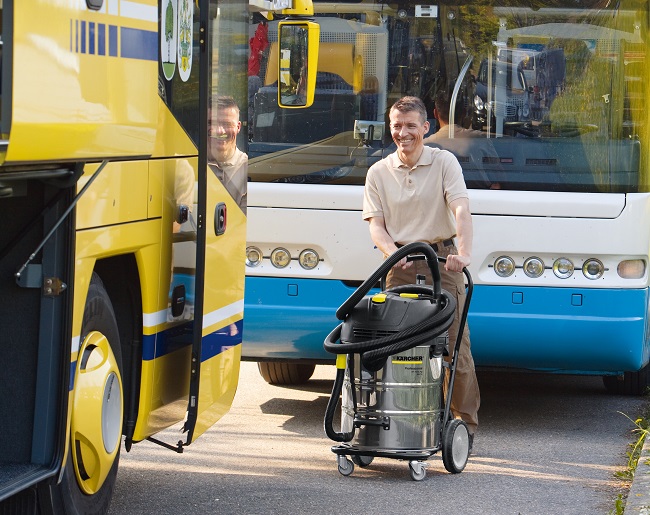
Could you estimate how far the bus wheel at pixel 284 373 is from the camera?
9227mm

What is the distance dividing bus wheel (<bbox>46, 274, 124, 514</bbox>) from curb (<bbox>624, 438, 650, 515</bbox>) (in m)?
2.16

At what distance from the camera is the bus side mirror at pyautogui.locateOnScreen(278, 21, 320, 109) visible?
21.8ft

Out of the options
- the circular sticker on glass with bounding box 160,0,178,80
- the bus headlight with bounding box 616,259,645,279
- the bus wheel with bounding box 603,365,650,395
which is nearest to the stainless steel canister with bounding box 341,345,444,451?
the bus headlight with bounding box 616,259,645,279

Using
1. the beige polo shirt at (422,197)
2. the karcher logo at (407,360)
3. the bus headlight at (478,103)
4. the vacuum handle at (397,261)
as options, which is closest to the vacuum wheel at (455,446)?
the karcher logo at (407,360)

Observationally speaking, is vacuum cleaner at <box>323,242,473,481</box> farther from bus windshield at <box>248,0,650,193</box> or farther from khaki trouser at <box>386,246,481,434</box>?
bus windshield at <box>248,0,650,193</box>

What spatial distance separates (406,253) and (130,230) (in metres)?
1.56

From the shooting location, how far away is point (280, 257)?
Result: 26.0 ft

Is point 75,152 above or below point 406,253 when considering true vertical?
above

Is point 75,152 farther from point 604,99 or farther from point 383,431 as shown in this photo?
point 604,99

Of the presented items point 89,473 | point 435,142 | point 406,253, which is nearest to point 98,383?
point 89,473

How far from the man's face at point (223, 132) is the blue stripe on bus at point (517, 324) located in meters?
1.93

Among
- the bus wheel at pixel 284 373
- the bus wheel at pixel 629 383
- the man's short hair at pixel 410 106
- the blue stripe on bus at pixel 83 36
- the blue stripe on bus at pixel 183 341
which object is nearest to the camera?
the blue stripe on bus at pixel 83 36

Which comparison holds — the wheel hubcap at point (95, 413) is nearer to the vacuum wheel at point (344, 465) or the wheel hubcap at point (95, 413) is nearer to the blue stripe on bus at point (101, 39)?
the blue stripe on bus at point (101, 39)

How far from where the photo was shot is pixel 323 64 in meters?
7.98
